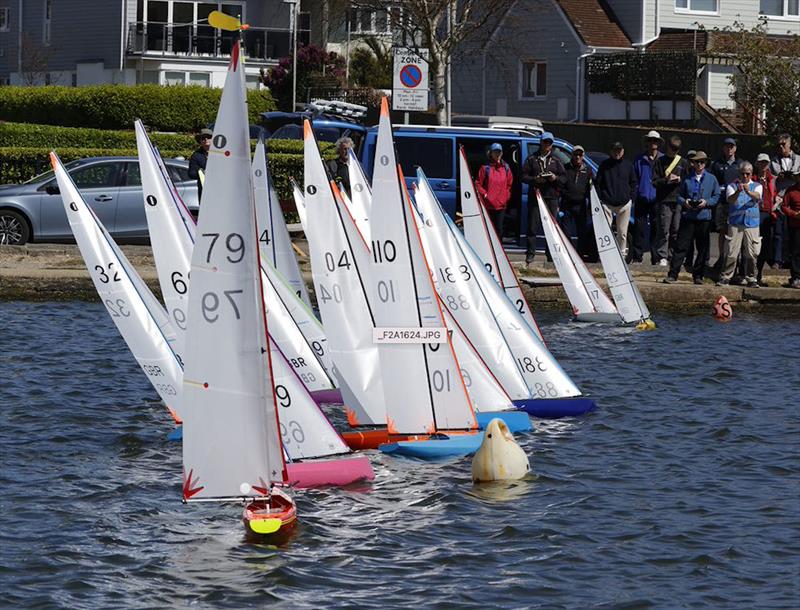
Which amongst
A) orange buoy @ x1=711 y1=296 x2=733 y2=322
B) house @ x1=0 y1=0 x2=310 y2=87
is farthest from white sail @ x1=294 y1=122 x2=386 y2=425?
house @ x1=0 y1=0 x2=310 y2=87

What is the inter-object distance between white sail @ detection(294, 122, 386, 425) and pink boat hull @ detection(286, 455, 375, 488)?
4.63 ft

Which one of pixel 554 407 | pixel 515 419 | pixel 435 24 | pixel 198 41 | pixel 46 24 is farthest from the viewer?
pixel 46 24

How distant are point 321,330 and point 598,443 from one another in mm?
3060

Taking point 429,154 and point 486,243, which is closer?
point 486,243

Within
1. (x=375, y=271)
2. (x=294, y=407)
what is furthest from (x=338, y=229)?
(x=294, y=407)

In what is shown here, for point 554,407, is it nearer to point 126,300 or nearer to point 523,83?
point 126,300

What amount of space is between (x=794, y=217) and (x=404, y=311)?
1172cm

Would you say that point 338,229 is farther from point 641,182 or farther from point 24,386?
point 641,182

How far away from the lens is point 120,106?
47781 mm

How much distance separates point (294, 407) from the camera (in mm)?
12008

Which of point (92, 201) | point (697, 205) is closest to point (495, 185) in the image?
point (697, 205)

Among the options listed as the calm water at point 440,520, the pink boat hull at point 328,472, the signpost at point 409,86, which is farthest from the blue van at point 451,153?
the pink boat hull at point 328,472

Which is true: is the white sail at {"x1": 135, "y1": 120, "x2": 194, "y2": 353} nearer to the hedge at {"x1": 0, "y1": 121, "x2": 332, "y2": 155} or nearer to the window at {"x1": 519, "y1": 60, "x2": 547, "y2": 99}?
the hedge at {"x1": 0, "y1": 121, "x2": 332, "y2": 155}

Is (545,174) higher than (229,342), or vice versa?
(545,174)
